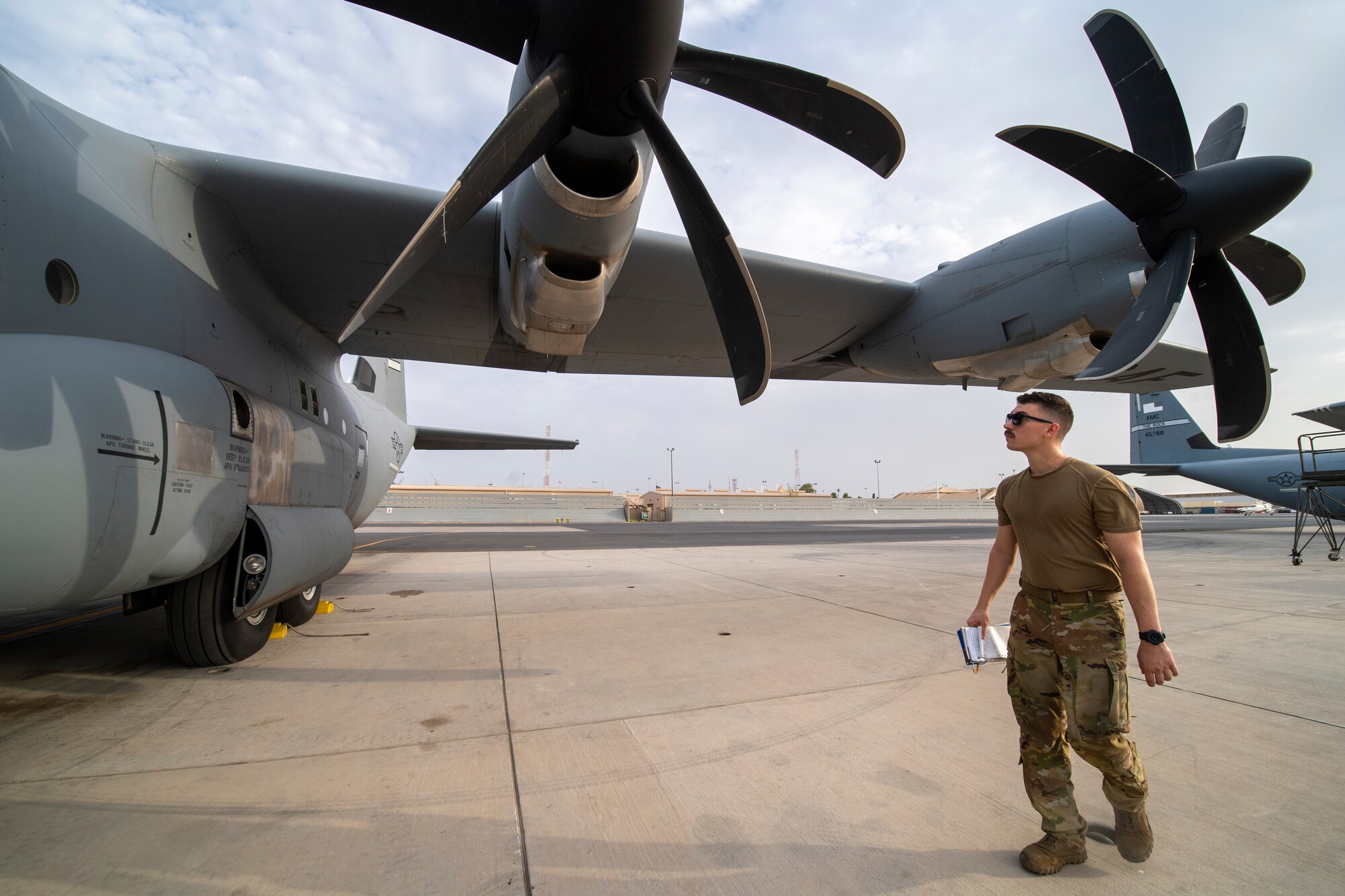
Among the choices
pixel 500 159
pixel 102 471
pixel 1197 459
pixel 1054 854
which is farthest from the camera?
pixel 1197 459

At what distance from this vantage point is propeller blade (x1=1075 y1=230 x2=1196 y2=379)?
465 cm

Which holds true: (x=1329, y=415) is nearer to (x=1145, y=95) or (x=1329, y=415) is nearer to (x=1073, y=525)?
(x=1145, y=95)

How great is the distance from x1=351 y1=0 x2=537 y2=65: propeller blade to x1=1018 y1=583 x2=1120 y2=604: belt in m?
3.92

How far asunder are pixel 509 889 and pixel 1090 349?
6.92 m

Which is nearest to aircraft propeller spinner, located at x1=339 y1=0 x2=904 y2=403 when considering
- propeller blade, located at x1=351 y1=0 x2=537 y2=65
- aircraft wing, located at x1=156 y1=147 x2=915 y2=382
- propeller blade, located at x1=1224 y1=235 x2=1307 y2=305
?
propeller blade, located at x1=351 y1=0 x2=537 y2=65

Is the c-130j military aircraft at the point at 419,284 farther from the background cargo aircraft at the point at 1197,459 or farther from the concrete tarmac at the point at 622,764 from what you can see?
the background cargo aircraft at the point at 1197,459

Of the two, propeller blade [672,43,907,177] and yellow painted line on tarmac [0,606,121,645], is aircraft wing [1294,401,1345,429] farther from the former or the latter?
yellow painted line on tarmac [0,606,121,645]

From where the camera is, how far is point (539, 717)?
9.27ft

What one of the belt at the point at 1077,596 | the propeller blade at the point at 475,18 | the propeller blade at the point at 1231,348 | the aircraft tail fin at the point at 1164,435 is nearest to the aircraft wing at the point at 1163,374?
the propeller blade at the point at 1231,348

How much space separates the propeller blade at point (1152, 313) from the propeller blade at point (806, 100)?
8.05ft

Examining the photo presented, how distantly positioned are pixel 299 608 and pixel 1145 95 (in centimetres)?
895

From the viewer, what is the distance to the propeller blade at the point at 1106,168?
476cm

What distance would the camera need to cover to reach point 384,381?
9.66 meters


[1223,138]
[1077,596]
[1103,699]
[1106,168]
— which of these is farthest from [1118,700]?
[1223,138]
